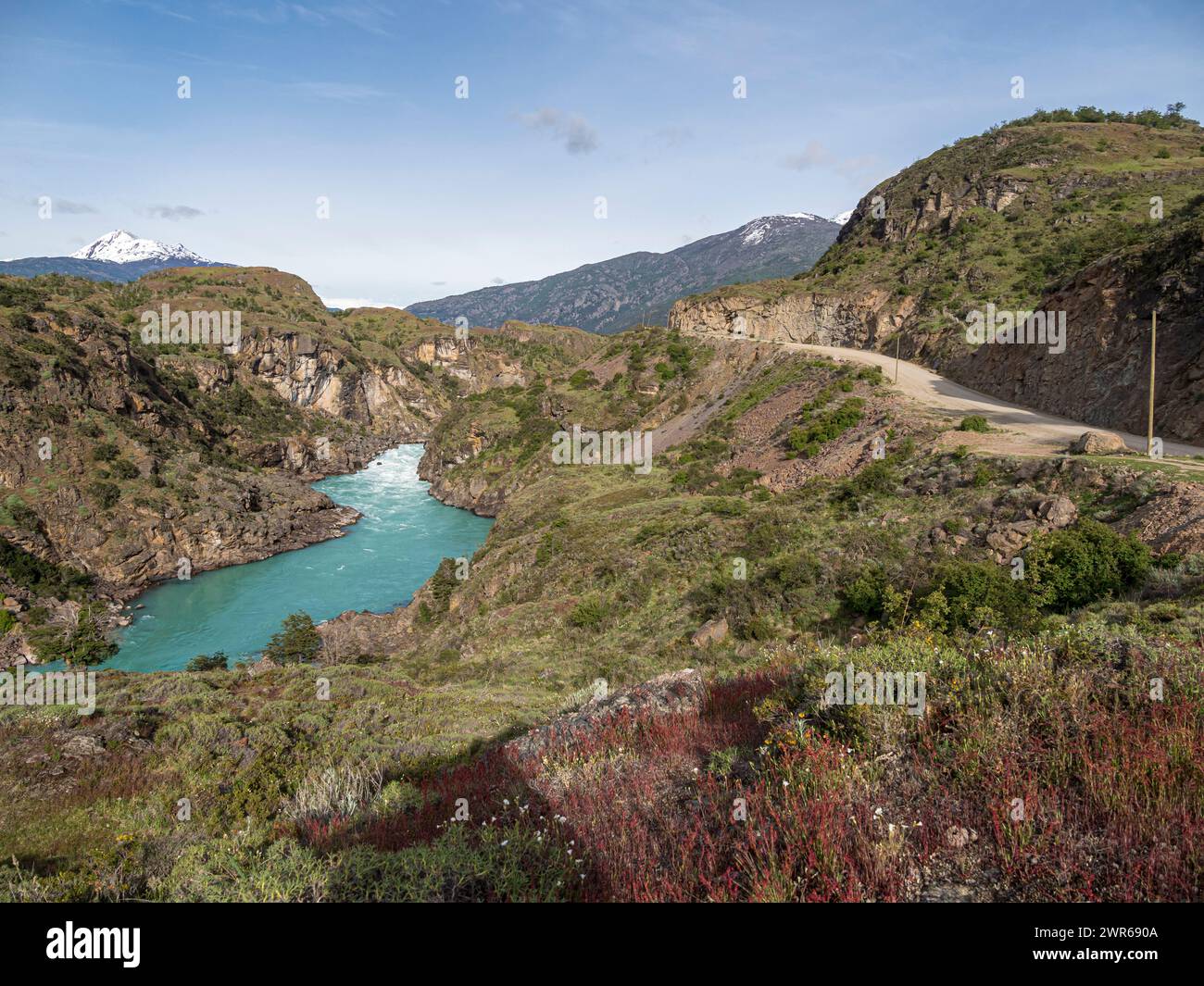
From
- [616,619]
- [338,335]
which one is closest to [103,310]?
[338,335]

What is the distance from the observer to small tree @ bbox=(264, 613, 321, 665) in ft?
109

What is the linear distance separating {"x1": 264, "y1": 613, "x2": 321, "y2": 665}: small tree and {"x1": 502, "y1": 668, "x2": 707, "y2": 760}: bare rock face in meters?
29.7

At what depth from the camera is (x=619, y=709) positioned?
8375mm

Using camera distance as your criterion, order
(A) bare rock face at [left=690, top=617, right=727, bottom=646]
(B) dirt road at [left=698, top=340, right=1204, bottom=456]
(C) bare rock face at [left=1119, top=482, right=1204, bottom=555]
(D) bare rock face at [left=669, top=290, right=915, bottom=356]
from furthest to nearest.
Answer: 1. (D) bare rock face at [left=669, top=290, right=915, bottom=356]
2. (B) dirt road at [left=698, top=340, right=1204, bottom=456]
3. (A) bare rock face at [left=690, top=617, right=727, bottom=646]
4. (C) bare rock face at [left=1119, top=482, right=1204, bottom=555]

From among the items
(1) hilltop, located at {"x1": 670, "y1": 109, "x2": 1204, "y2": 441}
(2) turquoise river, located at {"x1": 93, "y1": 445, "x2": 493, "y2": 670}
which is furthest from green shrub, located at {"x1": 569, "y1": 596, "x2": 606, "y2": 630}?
(2) turquoise river, located at {"x1": 93, "y1": 445, "x2": 493, "y2": 670}

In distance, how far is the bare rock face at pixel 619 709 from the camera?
7.69 metres

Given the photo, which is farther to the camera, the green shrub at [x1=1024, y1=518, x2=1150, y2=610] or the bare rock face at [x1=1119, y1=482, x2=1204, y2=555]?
the bare rock face at [x1=1119, y1=482, x2=1204, y2=555]

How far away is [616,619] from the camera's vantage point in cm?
2183

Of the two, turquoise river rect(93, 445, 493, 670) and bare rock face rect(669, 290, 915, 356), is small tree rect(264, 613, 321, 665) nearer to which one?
turquoise river rect(93, 445, 493, 670)

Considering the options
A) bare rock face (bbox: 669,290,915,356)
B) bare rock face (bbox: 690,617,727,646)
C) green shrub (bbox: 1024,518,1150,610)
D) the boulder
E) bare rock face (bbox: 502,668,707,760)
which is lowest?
bare rock face (bbox: 690,617,727,646)

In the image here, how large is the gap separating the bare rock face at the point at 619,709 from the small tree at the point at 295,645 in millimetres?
29682

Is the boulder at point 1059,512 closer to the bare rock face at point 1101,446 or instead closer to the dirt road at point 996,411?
the bare rock face at point 1101,446

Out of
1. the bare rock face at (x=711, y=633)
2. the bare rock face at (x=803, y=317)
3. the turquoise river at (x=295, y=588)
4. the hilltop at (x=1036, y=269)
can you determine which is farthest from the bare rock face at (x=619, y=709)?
the turquoise river at (x=295, y=588)

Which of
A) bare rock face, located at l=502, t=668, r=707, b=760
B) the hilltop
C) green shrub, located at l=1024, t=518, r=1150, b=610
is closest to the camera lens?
bare rock face, located at l=502, t=668, r=707, b=760
